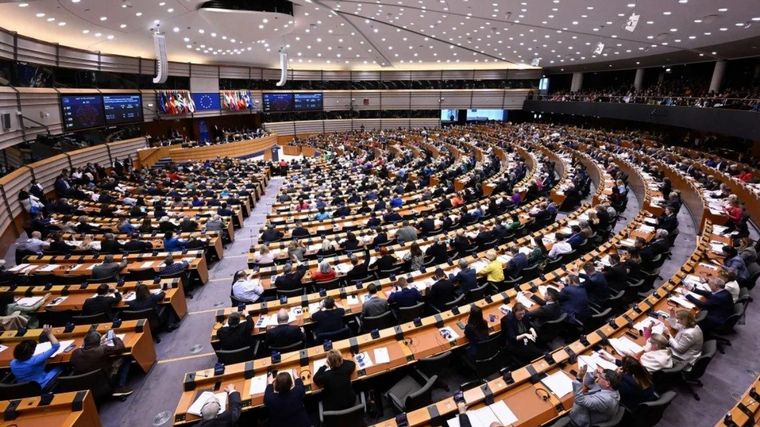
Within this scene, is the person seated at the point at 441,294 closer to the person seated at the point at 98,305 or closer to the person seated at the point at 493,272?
the person seated at the point at 493,272

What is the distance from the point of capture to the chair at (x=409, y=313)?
6732 mm

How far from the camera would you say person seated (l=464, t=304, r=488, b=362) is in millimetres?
5723

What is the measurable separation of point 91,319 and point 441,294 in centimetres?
651

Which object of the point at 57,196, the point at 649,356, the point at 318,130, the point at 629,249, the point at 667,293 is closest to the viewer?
the point at 649,356

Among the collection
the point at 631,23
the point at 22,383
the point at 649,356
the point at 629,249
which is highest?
the point at 631,23

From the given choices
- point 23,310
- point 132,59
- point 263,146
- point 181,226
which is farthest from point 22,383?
point 263,146

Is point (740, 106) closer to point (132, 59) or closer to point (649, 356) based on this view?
point (649, 356)

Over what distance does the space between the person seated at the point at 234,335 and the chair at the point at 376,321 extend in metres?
1.93

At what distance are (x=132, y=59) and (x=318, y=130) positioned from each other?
2152 centimetres

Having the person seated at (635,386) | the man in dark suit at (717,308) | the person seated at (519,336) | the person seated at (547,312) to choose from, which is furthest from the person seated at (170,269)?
the man in dark suit at (717,308)

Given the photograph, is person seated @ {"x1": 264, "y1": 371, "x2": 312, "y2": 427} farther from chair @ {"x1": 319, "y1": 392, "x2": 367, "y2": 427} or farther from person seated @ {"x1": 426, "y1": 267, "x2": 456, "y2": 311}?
person seated @ {"x1": 426, "y1": 267, "x2": 456, "y2": 311}

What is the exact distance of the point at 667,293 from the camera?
7.04 m

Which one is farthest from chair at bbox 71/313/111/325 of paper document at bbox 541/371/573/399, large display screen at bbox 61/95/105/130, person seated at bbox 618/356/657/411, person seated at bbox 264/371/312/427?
large display screen at bbox 61/95/105/130

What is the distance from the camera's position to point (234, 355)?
5.79m
